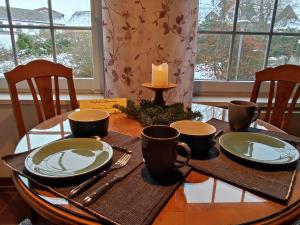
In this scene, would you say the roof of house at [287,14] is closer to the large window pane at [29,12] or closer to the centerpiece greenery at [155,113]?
the centerpiece greenery at [155,113]

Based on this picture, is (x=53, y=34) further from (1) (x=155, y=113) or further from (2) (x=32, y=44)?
(1) (x=155, y=113)

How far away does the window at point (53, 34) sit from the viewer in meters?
1.61

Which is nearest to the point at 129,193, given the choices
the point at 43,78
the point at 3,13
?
the point at 43,78

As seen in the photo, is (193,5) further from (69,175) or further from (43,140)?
(69,175)

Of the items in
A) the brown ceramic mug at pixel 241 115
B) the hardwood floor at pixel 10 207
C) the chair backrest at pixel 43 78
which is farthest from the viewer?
the hardwood floor at pixel 10 207

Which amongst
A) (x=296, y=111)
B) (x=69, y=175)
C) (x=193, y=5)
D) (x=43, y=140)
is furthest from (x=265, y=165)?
(x=296, y=111)

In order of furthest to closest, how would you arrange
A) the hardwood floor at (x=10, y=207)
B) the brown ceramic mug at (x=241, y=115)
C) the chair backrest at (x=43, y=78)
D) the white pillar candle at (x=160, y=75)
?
the hardwood floor at (x=10, y=207)
the chair backrest at (x=43, y=78)
the white pillar candle at (x=160, y=75)
the brown ceramic mug at (x=241, y=115)

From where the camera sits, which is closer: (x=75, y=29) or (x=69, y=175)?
(x=69, y=175)

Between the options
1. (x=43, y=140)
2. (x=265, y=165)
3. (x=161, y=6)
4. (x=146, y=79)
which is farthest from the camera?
(x=146, y=79)

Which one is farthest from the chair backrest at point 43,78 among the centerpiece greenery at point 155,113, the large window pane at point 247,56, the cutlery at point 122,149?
the large window pane at point 247,56

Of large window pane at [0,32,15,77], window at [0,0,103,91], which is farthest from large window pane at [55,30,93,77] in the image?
large window pane at [0,32,15,77]

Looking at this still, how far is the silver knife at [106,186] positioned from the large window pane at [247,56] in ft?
4.73

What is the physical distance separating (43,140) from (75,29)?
1.10 metres

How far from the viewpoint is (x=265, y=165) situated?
61 centimetres
